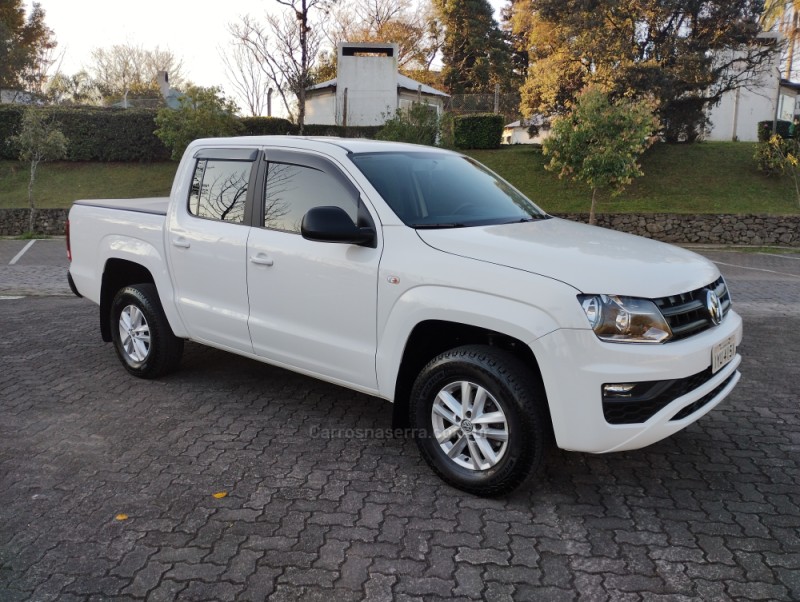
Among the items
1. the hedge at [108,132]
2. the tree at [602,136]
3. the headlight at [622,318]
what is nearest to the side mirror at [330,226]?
the headlight at [622,318]

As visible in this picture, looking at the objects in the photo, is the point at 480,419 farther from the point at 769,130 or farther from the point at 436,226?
the point at 769,130

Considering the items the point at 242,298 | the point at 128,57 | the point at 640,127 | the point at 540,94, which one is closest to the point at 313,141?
the point at 242,298

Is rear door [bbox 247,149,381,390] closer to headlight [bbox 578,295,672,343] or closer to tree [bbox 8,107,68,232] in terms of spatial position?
headlight [bbox 578,295,672,343]

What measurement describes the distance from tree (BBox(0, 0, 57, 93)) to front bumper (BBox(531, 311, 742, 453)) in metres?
45.4

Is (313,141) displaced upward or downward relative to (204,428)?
upward

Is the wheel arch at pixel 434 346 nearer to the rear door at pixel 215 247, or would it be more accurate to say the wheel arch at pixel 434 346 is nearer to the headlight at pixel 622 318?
the headlight at pixel 622 318

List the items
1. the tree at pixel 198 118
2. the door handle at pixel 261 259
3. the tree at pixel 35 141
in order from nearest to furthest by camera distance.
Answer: the door handle at pixel 261 259
the tree at pixel 35 141
the tree at pixel 198 118

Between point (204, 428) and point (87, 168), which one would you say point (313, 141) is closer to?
point (204, 428)

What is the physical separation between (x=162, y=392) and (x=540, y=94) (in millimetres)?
22171

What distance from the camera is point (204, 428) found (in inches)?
186

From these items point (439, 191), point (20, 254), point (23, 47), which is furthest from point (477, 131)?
point (23, 47)

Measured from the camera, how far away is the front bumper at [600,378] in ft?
10.5

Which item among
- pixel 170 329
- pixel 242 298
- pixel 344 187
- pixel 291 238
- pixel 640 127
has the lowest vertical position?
pixel 170 329

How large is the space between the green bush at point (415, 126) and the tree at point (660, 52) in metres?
4.86
